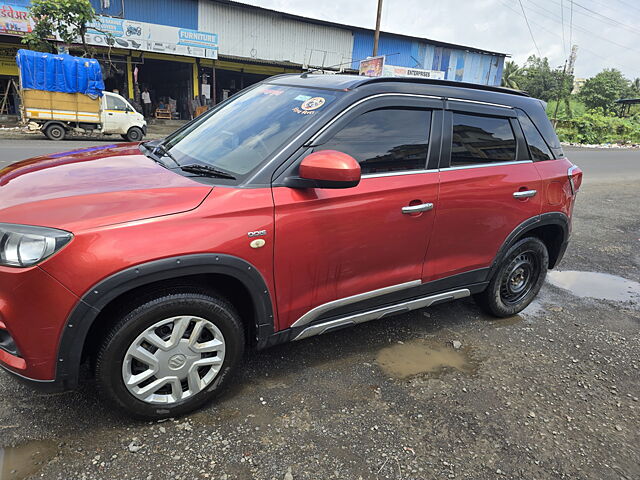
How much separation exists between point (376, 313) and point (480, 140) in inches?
58.4

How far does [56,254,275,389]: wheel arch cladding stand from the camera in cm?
196

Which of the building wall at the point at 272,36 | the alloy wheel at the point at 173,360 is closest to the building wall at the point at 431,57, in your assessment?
the building wall at the point at 272,36

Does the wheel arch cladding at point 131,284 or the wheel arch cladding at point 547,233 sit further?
the wheel arch cladding at point 547,233

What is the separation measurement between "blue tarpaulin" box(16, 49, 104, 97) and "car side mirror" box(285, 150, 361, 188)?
53.0ft

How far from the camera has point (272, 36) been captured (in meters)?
26.0

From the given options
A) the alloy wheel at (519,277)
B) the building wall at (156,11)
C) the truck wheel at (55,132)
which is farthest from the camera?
the building wall at (156,11)

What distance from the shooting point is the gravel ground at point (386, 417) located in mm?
2186

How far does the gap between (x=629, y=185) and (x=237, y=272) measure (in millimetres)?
13603

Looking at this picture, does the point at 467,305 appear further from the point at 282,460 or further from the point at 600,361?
the point at 282,460

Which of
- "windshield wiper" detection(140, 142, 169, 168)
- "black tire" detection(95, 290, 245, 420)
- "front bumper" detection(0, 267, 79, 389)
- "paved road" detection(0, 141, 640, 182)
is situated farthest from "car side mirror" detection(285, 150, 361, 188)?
"paved road" detection(0, 141, 640, 182)

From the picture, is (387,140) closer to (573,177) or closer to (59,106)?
(573,177)

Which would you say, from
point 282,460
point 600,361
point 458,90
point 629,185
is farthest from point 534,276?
point 629,185

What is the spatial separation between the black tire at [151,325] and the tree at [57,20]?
65.0ft

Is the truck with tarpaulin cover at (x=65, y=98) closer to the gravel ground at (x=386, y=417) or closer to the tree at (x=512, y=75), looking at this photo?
the gravel ground at (x=386, y=417)
